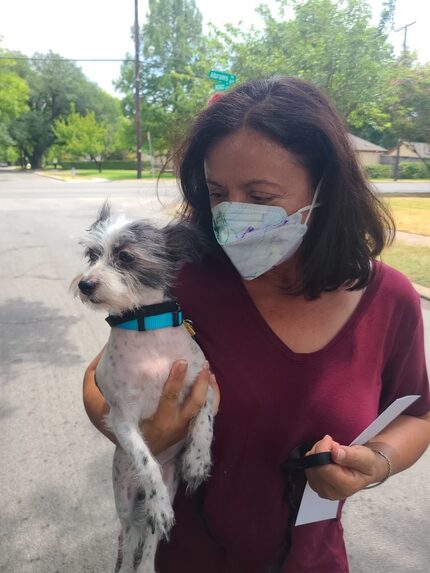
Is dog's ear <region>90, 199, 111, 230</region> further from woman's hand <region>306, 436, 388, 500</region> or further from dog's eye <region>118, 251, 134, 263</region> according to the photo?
woman's hand <region>306, 436, 388, 500</region>

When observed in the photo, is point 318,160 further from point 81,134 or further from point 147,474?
point 81,134

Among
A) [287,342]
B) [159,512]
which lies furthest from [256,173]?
[159,512]

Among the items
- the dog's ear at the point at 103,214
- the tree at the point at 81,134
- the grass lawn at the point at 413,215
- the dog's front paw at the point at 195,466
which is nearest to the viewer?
the dog's front paw at the point at 195,466

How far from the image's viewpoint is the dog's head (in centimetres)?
171

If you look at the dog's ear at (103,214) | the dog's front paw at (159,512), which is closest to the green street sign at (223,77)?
the dog's ear at (103,214)

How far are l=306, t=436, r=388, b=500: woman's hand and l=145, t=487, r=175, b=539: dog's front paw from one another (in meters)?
0.52

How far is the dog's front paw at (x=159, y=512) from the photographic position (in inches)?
63.4

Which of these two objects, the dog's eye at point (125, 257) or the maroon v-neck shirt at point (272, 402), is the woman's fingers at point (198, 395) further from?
the dog's eye at point (125, 257)

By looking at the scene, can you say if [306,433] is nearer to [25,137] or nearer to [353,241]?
[353,241]

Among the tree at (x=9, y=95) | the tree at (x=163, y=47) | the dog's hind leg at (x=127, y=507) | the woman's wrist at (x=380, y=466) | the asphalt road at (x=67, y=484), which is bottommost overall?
the asphalt road at (x=67, y=484)

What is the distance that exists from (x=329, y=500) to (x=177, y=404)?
1.79 ft

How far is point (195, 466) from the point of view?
1642mm

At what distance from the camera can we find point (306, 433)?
1.45 m

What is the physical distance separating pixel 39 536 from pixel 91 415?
1466mm
